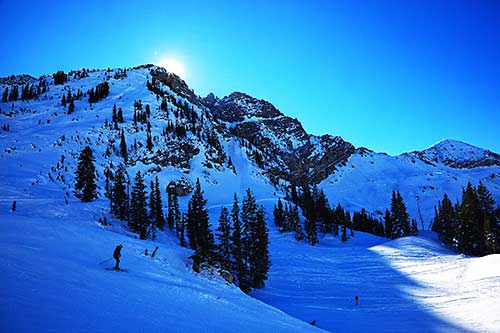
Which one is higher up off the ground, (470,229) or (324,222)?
(470,229)

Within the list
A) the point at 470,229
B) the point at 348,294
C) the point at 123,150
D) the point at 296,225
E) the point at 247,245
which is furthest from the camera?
the point at 123,150

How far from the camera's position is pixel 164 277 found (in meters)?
16.5

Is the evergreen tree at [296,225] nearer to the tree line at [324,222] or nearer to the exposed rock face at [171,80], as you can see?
the tree line at [324,222]

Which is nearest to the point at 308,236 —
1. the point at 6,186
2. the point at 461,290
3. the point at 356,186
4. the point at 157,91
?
the point at 461,290

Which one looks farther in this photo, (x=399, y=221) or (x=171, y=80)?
(x=171, y=80)

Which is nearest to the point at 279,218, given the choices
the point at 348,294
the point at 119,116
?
the point at 348,294

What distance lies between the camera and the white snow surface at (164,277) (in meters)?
8.43

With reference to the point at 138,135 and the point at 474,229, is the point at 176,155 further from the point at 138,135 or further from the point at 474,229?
the point at 474,229

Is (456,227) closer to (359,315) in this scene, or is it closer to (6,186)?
(359,315)

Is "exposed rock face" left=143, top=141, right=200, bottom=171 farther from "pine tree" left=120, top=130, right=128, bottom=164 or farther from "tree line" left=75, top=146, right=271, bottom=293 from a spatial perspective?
"tree line" left=75, top=146, right=271, bottom=293

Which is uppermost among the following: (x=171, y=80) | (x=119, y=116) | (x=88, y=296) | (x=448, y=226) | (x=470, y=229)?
(x=171, y=80)

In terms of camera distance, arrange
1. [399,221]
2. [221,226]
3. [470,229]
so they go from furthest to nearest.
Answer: [399,221], [470,229], [221,226]

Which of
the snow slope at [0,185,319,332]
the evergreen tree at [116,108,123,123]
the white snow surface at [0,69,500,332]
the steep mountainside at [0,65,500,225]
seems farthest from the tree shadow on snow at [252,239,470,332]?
the evergreen tree at [116,108,123,123]

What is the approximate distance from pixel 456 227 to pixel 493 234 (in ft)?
33.0
